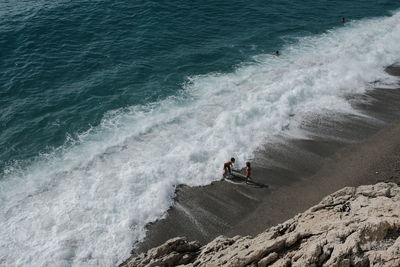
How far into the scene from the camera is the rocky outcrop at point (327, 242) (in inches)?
457

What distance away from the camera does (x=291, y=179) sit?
2373 cm

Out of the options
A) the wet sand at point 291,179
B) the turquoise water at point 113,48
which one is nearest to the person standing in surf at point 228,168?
the wet sand at point 291,179

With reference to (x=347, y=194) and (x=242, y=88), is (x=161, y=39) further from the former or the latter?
(x=347, y=194)

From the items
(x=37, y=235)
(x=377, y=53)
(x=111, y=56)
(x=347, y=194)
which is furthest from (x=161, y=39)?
(x=347, y=194)

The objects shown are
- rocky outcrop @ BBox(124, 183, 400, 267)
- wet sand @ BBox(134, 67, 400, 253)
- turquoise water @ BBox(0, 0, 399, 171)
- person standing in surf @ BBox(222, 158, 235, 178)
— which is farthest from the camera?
turquoise water @ BBox(0, 0, 399, 171)

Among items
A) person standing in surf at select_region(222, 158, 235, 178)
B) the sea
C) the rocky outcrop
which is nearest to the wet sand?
person standing in surf at select_region(222, 158, 235, 178)

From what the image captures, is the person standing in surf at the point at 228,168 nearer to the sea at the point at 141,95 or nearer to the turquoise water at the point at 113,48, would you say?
the sea at the point at 141,95

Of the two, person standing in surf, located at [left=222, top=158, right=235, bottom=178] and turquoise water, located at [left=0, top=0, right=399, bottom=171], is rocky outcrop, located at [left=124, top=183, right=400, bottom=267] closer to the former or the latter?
person standing in surf, located at [left=222, top=158, right=235, bottom=178]

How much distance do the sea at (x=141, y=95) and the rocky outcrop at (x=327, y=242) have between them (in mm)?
6086

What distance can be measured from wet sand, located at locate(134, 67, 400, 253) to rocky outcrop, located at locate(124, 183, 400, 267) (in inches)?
172

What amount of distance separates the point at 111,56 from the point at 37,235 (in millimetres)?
22920

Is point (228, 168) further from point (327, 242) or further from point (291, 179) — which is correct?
point (327, 242)

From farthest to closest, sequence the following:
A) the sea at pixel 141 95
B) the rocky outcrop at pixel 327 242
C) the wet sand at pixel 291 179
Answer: the sea at pixel 141 95 < the wet sand at pixel 291 179 < the rocky outcrop at pixel 327 242

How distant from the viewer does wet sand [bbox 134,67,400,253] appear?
2114cm
